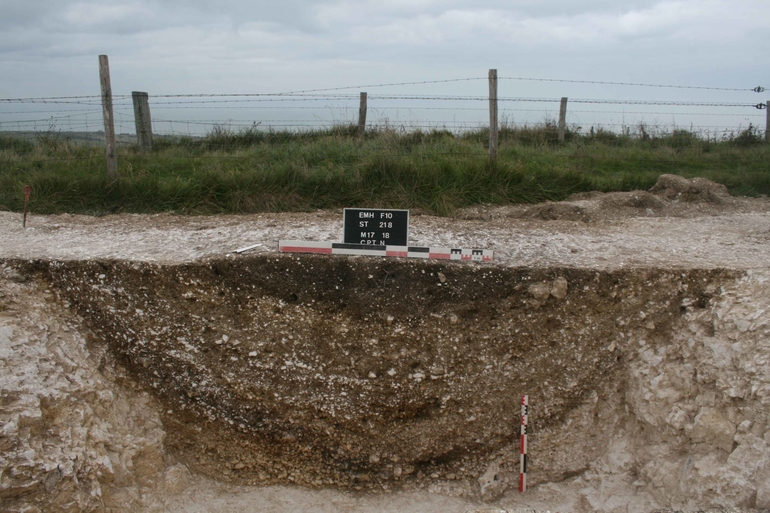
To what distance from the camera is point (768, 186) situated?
7.84 meters

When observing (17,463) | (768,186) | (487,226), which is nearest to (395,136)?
(487,226)

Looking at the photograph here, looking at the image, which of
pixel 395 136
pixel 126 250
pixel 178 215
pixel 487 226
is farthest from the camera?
pixel 395 136

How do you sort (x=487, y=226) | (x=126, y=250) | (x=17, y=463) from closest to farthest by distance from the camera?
(x=17, y=463), (x=126, y=250), (x=487, y=226)

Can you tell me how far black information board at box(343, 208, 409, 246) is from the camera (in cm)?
465

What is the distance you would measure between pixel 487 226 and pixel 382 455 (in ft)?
8.64

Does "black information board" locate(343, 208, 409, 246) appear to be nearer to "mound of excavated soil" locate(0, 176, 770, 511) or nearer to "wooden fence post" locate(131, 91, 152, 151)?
"mound of excavated soil" locate(0, 176, 770, 511)

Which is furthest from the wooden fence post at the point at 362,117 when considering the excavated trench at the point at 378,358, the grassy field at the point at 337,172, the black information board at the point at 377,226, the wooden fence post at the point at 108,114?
the excavated trench at the point at 378,358

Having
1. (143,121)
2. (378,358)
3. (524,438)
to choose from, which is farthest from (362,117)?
(524,438)

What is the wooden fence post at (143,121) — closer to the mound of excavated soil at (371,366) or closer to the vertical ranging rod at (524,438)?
the mound of excavated soil at (371,366)

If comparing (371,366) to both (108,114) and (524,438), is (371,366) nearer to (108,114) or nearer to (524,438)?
(524,438)

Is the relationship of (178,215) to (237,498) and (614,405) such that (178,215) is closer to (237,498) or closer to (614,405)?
(237,498)

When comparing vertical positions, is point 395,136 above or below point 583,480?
above

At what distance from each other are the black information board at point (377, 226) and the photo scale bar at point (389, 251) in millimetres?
51

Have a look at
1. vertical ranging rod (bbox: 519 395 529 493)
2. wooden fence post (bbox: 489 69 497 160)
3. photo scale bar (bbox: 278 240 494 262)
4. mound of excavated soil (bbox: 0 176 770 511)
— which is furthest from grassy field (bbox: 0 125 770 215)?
vertical ranging rod (bbox: 519 395 529 493)
